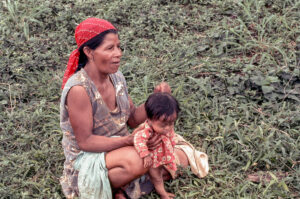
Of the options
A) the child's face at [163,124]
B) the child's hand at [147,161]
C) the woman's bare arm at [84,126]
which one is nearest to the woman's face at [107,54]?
the woman's bare arm at [84,126]

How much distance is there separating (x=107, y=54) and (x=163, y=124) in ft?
2.00

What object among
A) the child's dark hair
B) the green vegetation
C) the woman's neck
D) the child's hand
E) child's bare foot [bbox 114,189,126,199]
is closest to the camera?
the child's dark hair

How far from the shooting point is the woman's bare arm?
279 cm

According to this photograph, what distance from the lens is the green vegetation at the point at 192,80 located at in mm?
3369

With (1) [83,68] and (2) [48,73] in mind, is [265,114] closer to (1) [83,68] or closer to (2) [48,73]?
(1) [83,68]

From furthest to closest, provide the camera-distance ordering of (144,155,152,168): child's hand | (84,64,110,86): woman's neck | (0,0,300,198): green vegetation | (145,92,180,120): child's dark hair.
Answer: (0,0,300,198): green vegetation, (84,64,110,86): woman's neck, (144,155,152,168): child's hand, (145,92,180,120): child's dark hair

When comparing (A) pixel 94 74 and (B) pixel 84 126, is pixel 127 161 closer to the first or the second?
(B) pixel 84 126

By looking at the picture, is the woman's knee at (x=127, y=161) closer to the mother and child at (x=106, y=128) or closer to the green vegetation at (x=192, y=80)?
the mother and child at (x=106, y=128)

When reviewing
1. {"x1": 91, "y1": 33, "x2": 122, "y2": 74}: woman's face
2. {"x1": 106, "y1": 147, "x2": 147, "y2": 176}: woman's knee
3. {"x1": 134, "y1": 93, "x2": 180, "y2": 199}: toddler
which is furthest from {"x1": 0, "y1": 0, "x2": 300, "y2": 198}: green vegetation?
{"x1": 91, "y1": 33, "x2": 122, "y2": 74}: woman's face

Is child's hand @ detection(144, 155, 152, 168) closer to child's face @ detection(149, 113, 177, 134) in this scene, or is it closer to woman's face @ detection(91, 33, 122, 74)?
child's face @ detection(149, 113, 177, 134)

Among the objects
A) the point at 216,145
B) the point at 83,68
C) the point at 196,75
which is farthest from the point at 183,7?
the point at 83,68

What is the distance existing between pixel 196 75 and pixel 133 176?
182cm

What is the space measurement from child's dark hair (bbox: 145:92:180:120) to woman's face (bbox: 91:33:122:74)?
39 centimetres

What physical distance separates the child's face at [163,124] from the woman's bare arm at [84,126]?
0.21 meters
